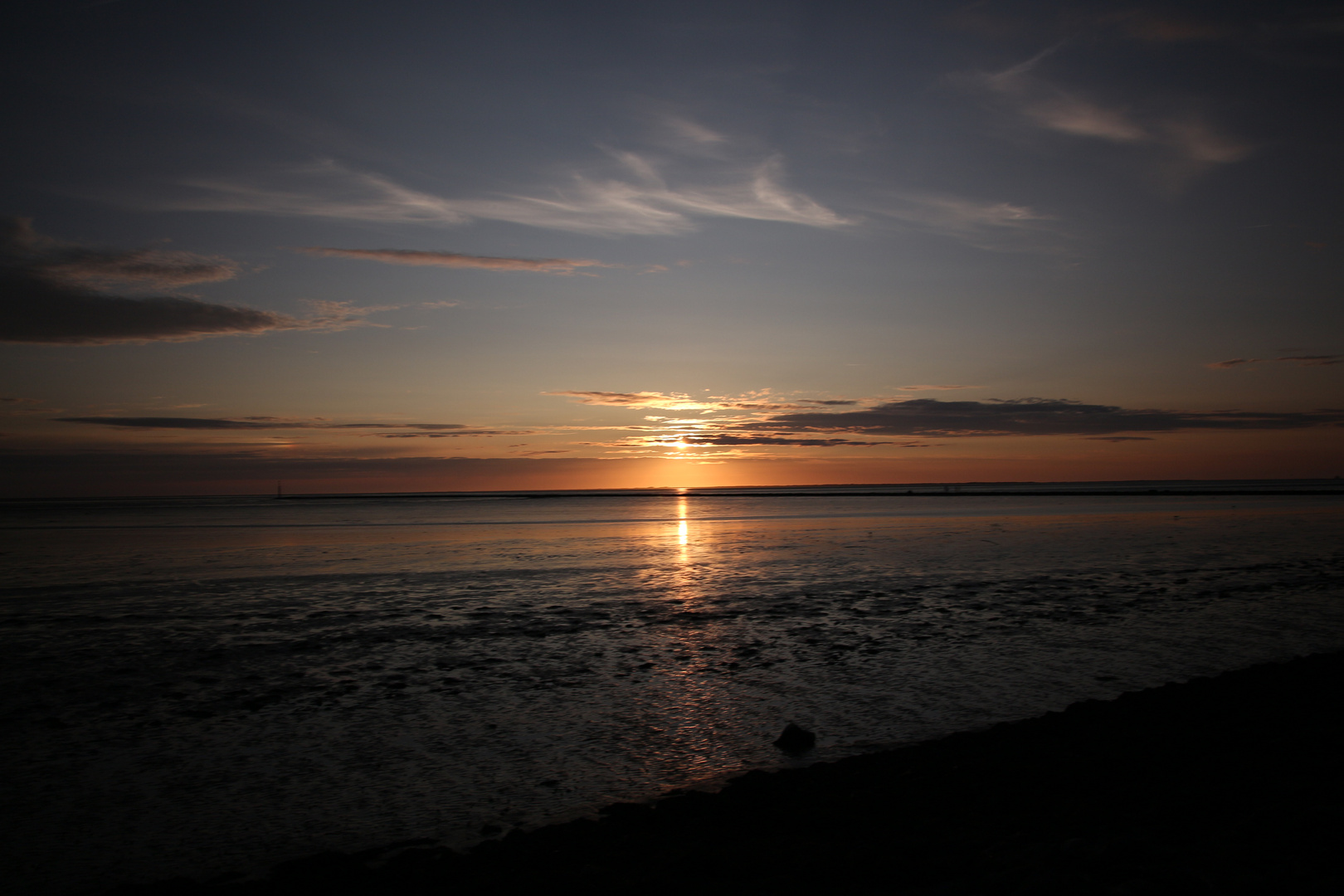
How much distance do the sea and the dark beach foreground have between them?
0.79m

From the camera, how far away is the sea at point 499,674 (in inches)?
307

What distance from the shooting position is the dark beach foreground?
525 cm

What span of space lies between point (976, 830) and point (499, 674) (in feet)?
29.5

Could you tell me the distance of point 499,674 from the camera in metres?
13.2

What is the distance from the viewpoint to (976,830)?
624 cm

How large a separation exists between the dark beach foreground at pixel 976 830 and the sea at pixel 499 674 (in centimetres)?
79

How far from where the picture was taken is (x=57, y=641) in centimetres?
1591

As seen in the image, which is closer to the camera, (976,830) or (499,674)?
(976,830)

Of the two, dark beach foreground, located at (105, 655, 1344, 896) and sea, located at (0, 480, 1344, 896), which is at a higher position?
dark beach foreground, located at (105, 655, 1344, 896)

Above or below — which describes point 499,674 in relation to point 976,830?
below

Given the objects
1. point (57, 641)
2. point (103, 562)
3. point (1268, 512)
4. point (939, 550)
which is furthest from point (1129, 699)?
point (1268, 512)

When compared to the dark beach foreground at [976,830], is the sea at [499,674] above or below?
below

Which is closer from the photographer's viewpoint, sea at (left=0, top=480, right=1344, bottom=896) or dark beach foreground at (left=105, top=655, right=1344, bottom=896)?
dark beach foreground at (left=105, top=655, right=1344, bottom=896)

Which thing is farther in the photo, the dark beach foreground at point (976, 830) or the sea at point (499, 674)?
the sea at point (499, 674)
